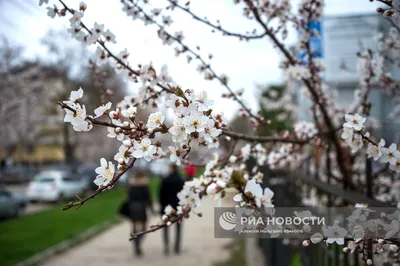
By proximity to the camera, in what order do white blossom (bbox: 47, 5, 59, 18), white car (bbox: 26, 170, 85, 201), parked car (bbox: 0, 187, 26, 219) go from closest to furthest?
1. white blossom (bbox: 47, 5, 59, 18)
2. parked car (bbox: 0, 187, 26, 219)
3. white car (bbox: 26, 170, 85, 201)

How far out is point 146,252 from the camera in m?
7.44

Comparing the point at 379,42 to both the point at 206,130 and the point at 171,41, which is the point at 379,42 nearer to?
the point at 171,41

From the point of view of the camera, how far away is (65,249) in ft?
24.1

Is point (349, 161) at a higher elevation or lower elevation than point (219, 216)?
higher

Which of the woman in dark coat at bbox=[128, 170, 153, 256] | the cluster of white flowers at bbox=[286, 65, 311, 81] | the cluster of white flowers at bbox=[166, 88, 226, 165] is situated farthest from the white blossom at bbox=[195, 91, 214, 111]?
the woman in dark coat at bbox=[128, 170, 153, 256]

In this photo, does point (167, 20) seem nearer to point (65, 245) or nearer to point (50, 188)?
point (65, 245)

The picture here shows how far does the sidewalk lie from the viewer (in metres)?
6.63

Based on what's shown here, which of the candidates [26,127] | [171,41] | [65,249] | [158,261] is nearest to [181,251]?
[158,261]

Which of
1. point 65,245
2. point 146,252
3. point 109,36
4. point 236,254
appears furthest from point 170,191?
point 109,36

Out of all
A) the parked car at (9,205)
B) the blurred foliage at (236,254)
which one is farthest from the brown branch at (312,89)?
the parked car at (9,205)

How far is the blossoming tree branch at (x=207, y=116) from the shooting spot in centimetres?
142

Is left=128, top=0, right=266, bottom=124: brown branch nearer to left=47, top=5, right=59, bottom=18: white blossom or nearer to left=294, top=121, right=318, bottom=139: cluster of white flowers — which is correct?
left=294, top=121, right=318, bottom=139: cluster of white flowers

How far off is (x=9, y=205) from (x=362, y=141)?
12.0 m

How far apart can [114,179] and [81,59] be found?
24351 mm
